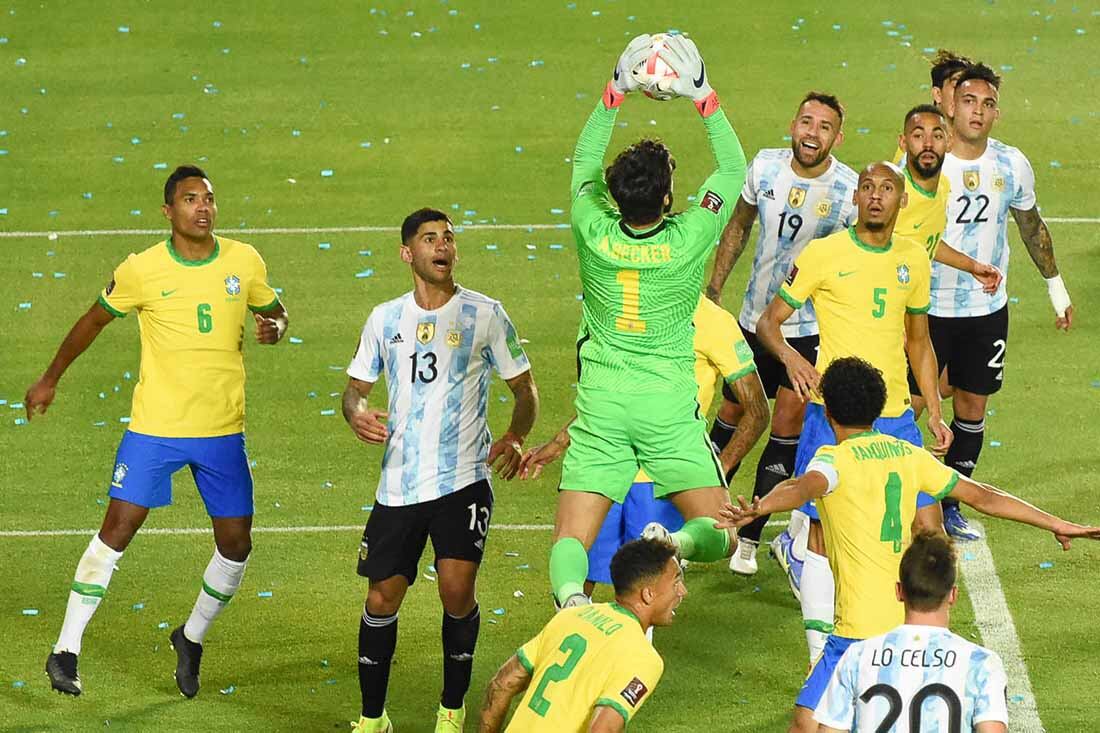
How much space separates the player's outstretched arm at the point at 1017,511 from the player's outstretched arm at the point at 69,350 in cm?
396

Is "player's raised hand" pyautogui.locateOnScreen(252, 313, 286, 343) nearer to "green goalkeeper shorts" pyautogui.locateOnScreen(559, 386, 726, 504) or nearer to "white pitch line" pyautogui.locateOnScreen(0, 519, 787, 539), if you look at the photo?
"green goalkeeper shorts" pyautogui.locateOnScreen(559, 386, 726, 504)

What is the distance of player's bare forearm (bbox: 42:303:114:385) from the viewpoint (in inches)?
324

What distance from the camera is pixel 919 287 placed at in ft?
28.1

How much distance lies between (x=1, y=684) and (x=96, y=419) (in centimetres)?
392

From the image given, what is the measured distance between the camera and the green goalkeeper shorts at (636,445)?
7.20 m

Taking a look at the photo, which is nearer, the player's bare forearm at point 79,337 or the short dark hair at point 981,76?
the player's bare forearm at point 79,337

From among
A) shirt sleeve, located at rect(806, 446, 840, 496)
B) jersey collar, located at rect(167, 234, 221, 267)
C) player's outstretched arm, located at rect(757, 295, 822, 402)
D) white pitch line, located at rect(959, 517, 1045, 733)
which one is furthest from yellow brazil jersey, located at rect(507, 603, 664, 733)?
jersey collar, located at rect(167, 234, 221, 267)

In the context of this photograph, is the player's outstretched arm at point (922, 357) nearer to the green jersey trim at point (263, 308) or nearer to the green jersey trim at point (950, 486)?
the green jersey trim at point (950, 486)

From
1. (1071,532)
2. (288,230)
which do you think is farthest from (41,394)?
(288,230)

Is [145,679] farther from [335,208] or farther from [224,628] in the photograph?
[335,208]

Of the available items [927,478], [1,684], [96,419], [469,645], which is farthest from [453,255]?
[96,419]

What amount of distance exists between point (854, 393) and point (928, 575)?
1478mm

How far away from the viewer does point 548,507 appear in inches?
424

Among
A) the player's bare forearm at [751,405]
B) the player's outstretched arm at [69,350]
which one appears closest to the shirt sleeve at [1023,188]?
the player's bare forearm at [751,405]
